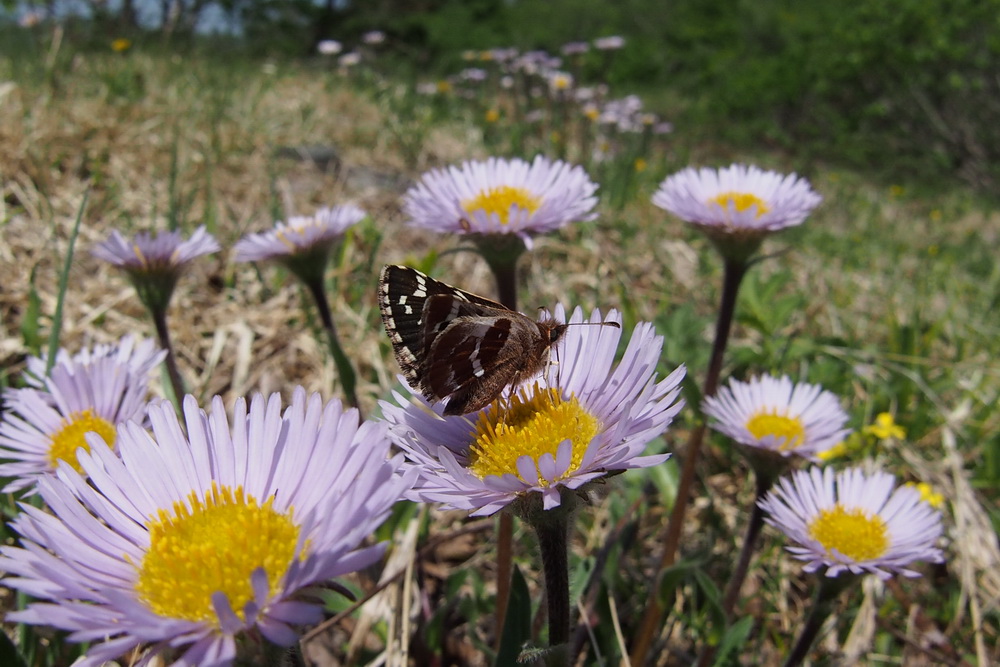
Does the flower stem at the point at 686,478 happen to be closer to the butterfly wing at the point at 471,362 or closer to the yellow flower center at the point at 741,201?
the yellow flower center at the point at 741,201

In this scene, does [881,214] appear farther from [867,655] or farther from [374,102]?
[867,655]

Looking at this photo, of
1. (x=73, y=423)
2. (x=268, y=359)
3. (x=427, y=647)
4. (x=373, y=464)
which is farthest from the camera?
(x=268, y=359)

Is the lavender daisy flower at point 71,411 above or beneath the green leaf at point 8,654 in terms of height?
above

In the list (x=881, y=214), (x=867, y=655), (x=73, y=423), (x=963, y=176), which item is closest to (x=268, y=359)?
(x=73, y=423)

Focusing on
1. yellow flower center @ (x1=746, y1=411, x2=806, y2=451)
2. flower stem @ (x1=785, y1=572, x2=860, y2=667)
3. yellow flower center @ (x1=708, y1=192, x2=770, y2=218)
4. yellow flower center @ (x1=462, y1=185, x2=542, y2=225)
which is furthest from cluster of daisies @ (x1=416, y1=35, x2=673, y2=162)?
flower stem @ (x1=785, y1=572, x2=860, y2=667)

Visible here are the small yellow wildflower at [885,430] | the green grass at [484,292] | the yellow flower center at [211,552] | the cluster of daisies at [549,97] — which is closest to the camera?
the yellow flower center at [211,552]

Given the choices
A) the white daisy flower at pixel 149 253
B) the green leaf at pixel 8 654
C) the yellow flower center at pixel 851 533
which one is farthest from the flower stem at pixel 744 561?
the white daisy flower at pixel 149 253

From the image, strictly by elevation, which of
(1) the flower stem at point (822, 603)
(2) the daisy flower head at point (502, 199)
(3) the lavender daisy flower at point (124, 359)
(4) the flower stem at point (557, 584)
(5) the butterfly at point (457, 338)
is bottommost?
(1) the flower stem at point (822, 603)

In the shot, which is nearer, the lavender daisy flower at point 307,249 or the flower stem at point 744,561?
the flower stem at point 744,561

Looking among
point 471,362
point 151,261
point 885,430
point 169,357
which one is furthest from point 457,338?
point 885,430
